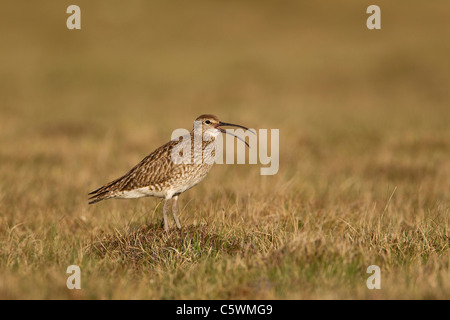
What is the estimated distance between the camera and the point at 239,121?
49.9 ft

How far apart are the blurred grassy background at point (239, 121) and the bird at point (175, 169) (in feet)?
1.26

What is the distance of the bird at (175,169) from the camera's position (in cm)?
748

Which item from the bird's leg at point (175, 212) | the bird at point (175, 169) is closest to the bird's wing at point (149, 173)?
the bird at point (175, 169)

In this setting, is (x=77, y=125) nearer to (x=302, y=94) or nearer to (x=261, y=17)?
(x=302, y=94)

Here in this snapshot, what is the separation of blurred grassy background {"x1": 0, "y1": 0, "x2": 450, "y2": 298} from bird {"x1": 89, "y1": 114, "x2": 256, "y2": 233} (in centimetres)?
38

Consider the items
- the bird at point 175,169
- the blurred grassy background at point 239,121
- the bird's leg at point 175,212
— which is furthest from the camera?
the bird at point 175,169

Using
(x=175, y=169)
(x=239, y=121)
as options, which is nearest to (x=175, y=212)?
(x=175, y=169)

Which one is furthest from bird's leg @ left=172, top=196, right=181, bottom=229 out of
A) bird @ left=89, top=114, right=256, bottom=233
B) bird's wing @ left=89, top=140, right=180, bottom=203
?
bird's wing @ left=89, top=140, right=180, bottom=203

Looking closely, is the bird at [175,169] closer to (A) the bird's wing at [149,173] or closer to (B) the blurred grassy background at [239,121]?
(A) the bird's wing at [149,173]

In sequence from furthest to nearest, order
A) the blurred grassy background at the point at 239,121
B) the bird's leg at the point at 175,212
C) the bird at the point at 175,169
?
the bird at the point at 175,169, the bird's leg at the point at 175,212, the blurred grassy background at the point at 239,121

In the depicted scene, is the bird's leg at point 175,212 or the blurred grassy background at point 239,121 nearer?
the blurred grassy background at point 239,121

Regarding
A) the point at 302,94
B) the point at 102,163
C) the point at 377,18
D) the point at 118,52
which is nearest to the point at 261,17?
the point at 377,18

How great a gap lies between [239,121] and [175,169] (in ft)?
25.8

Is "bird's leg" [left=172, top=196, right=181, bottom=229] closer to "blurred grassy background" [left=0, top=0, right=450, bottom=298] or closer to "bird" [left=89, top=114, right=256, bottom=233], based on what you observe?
"bird" [left=89, top=114, right=256, bottom=233]
